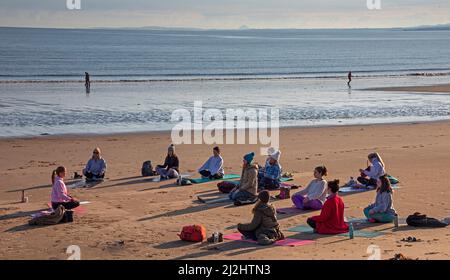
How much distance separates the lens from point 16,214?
16750 millimetres

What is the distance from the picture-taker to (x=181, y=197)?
1878 cm

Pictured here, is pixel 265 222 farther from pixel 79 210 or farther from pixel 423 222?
pixel 79 210

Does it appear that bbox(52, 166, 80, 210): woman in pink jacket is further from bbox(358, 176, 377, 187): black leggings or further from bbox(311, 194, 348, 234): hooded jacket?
bbox(358, 176, 377, 187): black leggings

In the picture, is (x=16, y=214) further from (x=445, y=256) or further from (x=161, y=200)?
(x=445, y=256)

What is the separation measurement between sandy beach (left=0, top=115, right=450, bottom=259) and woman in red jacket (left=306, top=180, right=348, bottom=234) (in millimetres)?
269

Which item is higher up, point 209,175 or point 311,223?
point 209,175

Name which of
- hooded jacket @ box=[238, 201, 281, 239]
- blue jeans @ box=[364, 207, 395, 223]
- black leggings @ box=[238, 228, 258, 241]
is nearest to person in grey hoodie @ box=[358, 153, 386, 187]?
blue jeans @ box=[364, 207, 395, 223]

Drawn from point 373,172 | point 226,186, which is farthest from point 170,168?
point 373,172

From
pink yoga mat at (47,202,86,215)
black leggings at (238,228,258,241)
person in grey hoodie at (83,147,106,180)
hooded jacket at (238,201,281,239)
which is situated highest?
person in grey hoodie at (83,147,106,180)

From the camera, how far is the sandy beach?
44.5 feet

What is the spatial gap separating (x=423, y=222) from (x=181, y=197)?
20.4 feet
